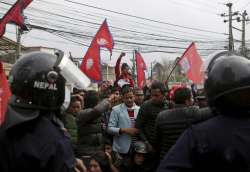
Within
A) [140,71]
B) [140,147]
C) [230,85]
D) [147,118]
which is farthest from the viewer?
[140,71]

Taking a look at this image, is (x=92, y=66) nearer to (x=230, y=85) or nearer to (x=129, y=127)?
(x=129, y=127)

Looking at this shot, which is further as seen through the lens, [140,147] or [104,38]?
[104,38]

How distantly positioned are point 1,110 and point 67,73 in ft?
5.26

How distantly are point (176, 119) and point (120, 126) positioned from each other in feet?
6.29

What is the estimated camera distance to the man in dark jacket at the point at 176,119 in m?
4.32

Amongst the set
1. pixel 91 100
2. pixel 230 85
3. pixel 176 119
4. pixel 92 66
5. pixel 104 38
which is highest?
pixel 104 38

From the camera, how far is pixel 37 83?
7.11ft

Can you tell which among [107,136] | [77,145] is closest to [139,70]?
[107,136]

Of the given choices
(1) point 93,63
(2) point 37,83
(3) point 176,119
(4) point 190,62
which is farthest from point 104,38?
(2) point 37,83

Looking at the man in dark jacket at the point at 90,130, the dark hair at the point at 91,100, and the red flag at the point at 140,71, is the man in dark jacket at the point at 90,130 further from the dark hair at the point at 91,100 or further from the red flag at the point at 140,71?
the red flag at the point at 140,71

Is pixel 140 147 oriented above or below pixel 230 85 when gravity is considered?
below

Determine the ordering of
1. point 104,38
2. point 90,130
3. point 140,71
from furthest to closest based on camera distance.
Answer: point 140,71 < point 104,38 < point 90,130

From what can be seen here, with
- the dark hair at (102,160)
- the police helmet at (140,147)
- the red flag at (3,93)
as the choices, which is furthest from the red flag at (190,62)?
the red flag at (3,93)

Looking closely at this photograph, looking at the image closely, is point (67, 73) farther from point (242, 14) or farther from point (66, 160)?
point (242, 14)
